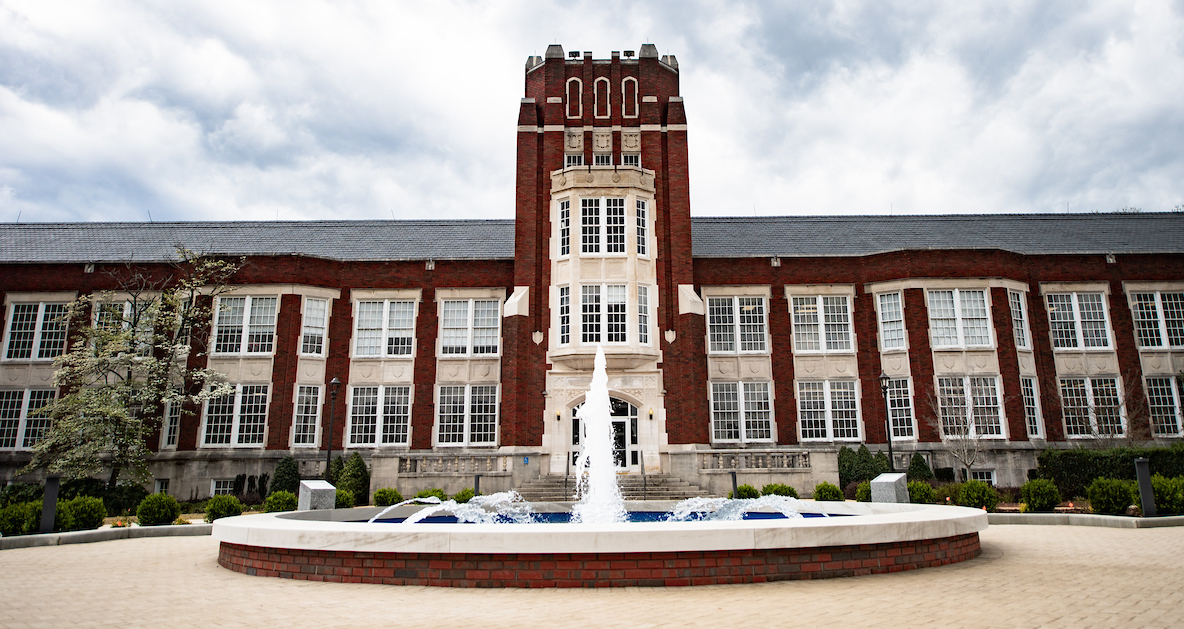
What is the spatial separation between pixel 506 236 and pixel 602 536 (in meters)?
28.8

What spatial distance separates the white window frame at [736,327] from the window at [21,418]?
2855 cm

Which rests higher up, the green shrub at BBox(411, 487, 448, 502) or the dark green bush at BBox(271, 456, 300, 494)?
the dark green bush at BBox(271, 456, 300, 494)

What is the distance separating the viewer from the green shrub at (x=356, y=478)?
82.9ft

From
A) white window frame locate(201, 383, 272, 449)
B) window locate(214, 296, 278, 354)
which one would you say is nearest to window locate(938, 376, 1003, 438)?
white window frame locate(201, 383, 272, 449)

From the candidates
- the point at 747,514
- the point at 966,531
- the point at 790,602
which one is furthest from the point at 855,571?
the point at 747,514

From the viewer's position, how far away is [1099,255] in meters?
31.9

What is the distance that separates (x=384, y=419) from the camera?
100ft

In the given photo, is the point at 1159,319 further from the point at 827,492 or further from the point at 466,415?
the point at 466,415

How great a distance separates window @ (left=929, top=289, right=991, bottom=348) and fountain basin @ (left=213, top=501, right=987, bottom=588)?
74.4ft

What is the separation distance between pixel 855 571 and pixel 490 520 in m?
7.21

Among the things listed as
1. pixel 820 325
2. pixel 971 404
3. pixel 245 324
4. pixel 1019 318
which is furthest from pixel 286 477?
pixel 1019 318

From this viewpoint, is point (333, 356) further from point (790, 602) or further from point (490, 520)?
point (790, 602)

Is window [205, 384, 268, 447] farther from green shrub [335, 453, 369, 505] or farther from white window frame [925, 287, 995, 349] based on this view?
white window frame [925, 287, 995, 349]

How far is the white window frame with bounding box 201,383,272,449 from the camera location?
29.2m
